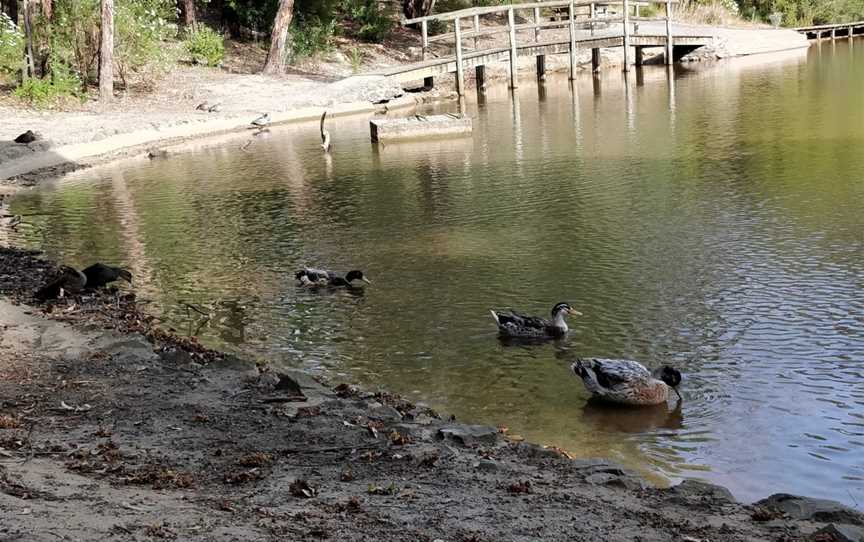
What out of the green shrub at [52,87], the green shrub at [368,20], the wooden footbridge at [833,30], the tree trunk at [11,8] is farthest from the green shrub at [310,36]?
the wooden footbridge at [833,30]

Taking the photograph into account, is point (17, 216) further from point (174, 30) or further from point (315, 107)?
point (174, 30)

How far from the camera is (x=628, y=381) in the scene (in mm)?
9211

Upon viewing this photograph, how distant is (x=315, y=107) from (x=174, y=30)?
756 centimetres

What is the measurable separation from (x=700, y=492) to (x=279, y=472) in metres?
2.82

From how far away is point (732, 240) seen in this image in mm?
14789

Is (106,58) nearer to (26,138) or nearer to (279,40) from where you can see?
(26,138)

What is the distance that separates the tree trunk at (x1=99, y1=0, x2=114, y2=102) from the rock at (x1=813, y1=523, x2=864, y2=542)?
28.9 m

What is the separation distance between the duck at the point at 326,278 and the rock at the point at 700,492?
286 inches

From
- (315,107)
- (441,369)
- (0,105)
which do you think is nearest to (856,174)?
(441,369)

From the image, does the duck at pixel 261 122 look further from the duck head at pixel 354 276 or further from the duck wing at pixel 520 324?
the duck wing at pixel 520 324

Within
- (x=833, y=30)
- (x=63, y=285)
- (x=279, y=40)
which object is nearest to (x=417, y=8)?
(x=279, y=40)

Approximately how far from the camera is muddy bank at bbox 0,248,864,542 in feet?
19.0

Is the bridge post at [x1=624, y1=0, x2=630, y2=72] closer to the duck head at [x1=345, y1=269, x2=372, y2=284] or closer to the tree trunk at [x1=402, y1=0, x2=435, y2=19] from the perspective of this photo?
the tree trunk at [x1=402, y1=0, x2=435, y2=19]

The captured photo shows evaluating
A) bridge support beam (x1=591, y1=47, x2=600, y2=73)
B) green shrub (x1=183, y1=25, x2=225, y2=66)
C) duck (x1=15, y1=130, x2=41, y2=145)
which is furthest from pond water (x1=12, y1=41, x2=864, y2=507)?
bridge support beam (x1=591, y1=47, x2=600, y2=73)
